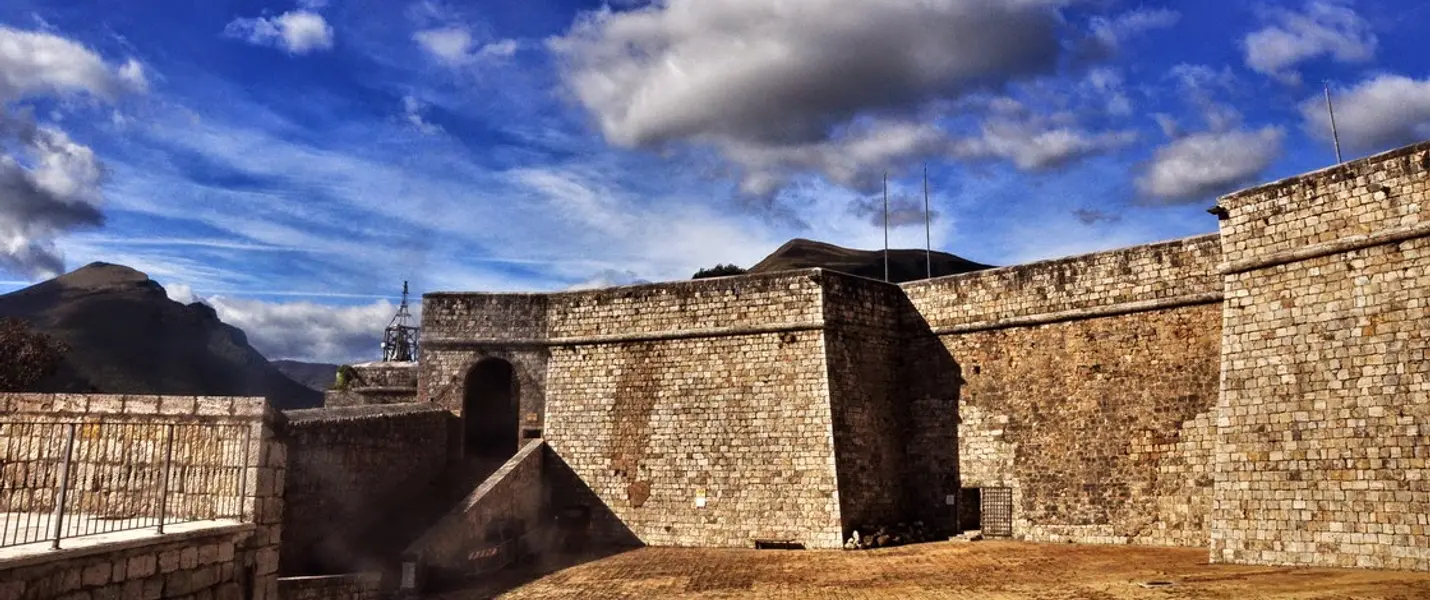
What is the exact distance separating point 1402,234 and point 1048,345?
6177 millimetres

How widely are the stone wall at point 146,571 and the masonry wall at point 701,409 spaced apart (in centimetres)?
1061

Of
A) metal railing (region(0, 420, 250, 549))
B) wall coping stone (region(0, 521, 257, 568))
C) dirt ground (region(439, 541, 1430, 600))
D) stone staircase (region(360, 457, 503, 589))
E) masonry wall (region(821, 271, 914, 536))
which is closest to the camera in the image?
wall coping stone (region(0, 521, 257, 568))

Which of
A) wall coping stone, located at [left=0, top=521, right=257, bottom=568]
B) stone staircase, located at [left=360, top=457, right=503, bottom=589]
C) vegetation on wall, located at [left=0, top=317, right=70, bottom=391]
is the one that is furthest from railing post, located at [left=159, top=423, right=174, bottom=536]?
vegetation on wall, located at [left=0, top=317, right=70, bottom=391]

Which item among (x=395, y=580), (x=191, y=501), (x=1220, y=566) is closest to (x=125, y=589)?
(x=191, y=501)

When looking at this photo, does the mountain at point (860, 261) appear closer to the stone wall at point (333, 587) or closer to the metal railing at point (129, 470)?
the stone wall at point (333, 587)

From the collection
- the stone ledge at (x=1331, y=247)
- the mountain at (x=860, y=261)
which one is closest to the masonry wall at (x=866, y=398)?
the stone ledge at (x=1331, y=247)

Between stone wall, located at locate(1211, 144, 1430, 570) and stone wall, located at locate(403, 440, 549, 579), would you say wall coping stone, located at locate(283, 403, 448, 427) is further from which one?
stone wall, located at locate(1211, 144, 1430, 570)

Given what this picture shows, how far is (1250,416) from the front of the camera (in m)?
13.0

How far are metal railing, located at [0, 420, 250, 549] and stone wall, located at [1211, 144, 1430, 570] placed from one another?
13.0 metres

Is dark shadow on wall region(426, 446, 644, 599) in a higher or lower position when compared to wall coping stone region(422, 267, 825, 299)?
lower

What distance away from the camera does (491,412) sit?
22.3m

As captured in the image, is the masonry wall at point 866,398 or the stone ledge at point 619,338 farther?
the stone ledge at point 619,338

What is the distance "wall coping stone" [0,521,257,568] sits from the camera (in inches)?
237

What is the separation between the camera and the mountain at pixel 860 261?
53.8 metres
